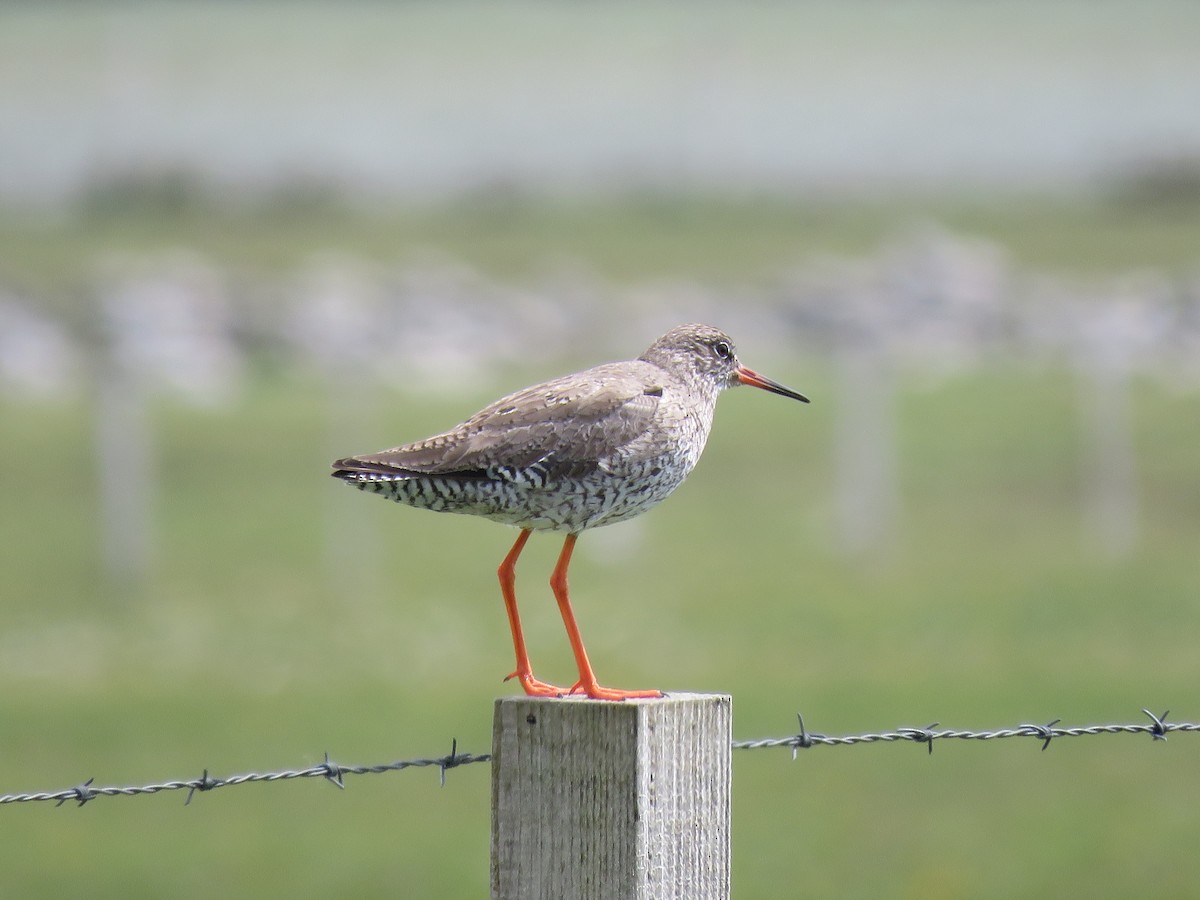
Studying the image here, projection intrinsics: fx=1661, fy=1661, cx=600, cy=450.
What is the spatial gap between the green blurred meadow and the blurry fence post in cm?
834

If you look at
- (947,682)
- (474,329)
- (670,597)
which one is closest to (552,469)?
(947,682)

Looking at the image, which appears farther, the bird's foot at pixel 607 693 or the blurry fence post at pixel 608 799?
the bird's foot at pixel 607 693

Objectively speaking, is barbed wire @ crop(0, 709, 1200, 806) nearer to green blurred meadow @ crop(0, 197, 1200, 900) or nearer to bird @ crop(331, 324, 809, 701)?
bird @ crop(331, 324, 809, 701)

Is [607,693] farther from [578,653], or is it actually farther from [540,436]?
[540,436]

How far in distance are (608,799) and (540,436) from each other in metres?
1.47

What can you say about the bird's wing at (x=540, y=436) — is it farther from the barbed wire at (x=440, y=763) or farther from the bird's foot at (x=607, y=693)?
the barbed wire at (x=440, y=763)

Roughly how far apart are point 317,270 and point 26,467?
25650 mm

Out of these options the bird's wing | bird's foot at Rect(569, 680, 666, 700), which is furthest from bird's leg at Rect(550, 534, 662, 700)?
the bird's wing

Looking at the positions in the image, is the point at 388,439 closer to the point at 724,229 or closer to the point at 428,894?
the point at 428,894

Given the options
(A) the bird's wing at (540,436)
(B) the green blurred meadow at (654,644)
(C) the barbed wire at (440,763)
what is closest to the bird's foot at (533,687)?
(C) the barbed wire at (440,763)

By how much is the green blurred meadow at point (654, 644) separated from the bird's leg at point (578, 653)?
7442 millimetres

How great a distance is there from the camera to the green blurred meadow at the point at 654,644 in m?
14.1

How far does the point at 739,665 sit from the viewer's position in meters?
22.0

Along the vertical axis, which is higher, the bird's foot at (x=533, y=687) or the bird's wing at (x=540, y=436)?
the bird's wing at (x=540, y=436)
